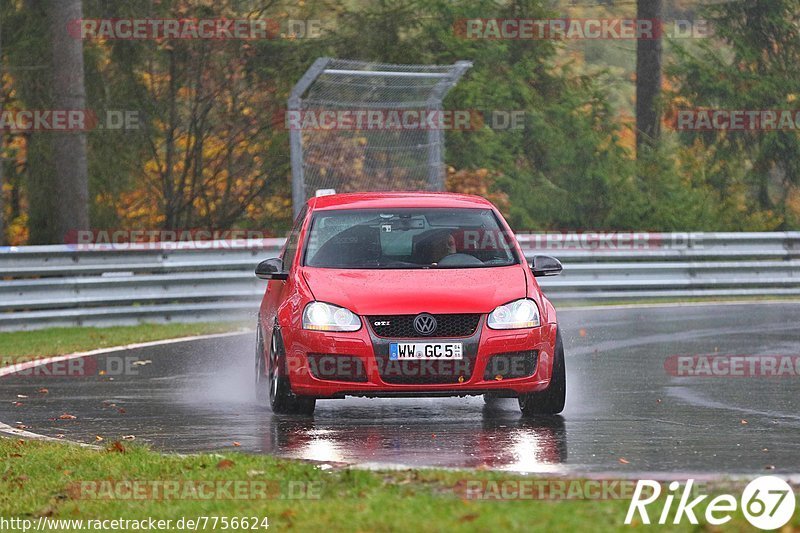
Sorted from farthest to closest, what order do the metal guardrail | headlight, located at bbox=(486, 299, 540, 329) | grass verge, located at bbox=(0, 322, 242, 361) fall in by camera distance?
the metal guardrail, grass verge, located at bbox=(0, 322, 242, 361), headlight, located at bbox=(486, 299, 540, 329)

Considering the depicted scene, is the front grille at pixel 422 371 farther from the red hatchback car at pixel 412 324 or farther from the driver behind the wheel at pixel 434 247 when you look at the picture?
the driver behind the wheel at pixel 434 247

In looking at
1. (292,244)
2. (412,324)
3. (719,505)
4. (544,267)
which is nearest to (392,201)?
(292,244)

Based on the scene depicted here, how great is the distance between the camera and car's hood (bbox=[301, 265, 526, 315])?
11234mm

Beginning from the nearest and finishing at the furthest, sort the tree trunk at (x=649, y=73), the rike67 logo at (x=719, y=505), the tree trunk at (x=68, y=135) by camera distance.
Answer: the rike67 logo at (x=719, y=505) → the tree trunk at (x=68, y=135) → the tree trunk at (x=649, y=73)

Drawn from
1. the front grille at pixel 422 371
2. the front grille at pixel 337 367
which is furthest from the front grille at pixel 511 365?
the front grille at pixel 337 367

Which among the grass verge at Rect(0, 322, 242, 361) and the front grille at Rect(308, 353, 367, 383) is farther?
the grass verge at Rect(0, 322, 242, 361)

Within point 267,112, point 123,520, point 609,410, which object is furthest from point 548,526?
point 267,112

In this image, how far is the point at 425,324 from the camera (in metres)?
11.2

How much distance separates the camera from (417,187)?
983 inches

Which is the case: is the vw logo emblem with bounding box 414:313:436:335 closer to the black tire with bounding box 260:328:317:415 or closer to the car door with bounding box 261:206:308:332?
the black tire with bounding box 260:328:317:415

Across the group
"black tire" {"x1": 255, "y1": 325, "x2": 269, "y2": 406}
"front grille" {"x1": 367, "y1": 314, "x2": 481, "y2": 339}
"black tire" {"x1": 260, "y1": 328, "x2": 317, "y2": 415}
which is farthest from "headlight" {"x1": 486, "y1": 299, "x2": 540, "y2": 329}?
"black tire" {"x1": 255, "y1": 325, "x2": 269, "y2": 406}

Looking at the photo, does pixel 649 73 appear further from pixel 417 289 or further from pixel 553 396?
pixel 417 289

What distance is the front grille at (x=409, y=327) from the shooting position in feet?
36.7

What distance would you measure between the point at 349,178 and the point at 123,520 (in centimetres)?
1706
